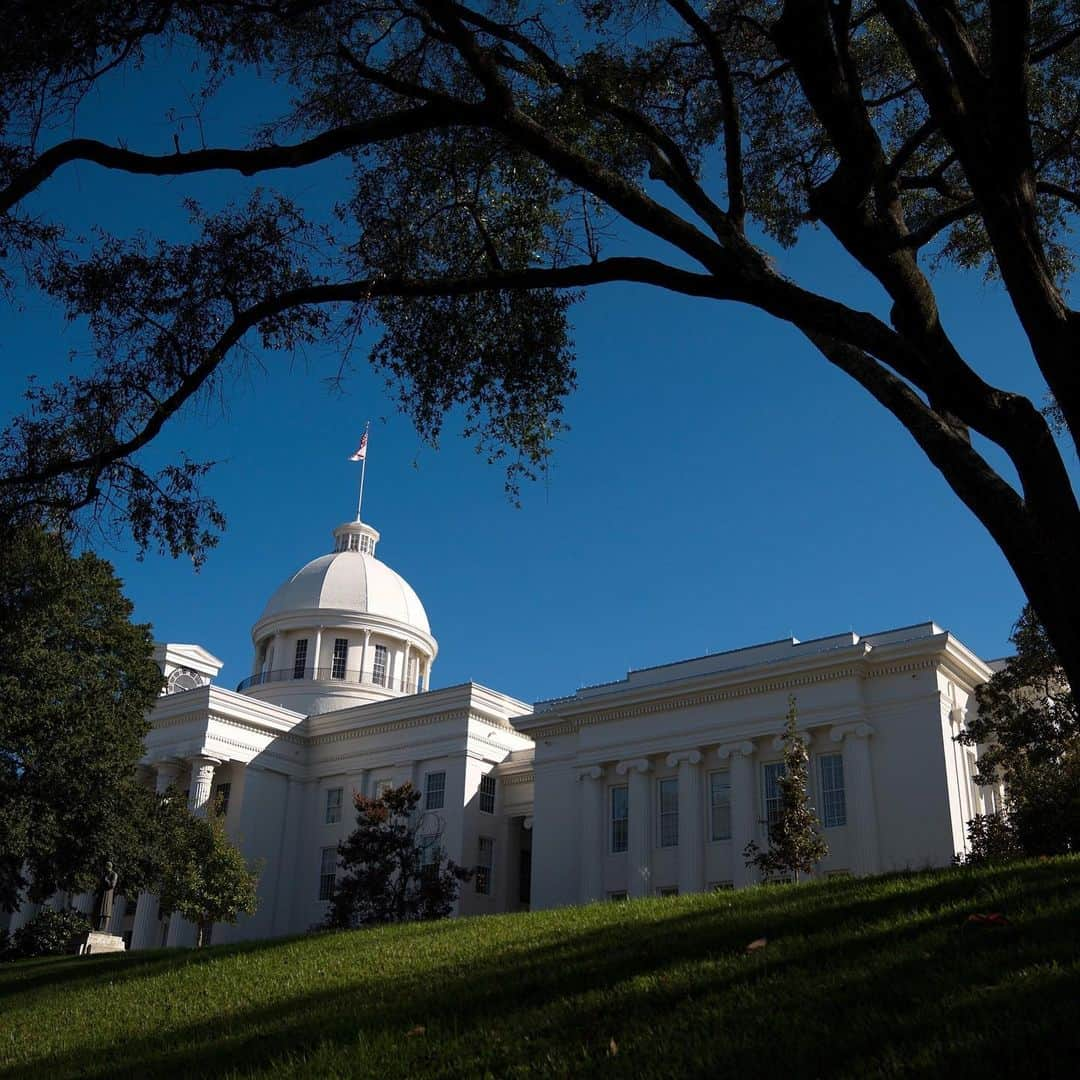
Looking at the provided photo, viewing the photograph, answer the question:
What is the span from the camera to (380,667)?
192 feet

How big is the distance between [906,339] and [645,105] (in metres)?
6.18

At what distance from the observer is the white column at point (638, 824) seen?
38312mm

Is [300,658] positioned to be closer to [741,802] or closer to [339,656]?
[339,656]

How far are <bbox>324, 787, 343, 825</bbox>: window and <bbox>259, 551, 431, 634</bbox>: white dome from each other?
10.9 meters

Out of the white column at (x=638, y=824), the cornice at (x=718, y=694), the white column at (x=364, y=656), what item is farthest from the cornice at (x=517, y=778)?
the white column at (x=364, y=656)

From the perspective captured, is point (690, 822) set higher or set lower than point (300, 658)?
lower

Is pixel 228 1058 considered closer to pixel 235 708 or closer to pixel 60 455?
pixel 60 455

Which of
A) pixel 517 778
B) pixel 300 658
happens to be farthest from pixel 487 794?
pixel 300 658

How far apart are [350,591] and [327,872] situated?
51.6ft

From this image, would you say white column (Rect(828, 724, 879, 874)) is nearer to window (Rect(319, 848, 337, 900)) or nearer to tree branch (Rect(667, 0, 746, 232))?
window (Rect(319, 848, 337, 900))

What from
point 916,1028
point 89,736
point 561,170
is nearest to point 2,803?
point 89,736

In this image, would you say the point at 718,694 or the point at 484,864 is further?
the point at 484,864

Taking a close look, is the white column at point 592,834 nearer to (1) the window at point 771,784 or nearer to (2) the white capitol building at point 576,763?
(2) the white capitol building at point 576,763

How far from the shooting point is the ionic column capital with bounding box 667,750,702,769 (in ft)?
127
